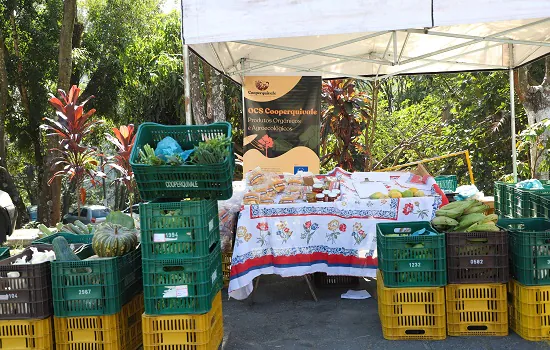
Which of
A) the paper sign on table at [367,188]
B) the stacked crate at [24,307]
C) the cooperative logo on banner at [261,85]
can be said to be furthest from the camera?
the cooperative logo on banner at [261,85]

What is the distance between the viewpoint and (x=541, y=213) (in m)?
5.75

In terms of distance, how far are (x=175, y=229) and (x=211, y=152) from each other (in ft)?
2.12

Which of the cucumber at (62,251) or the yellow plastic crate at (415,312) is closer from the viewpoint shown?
the cucumber at (62,251)

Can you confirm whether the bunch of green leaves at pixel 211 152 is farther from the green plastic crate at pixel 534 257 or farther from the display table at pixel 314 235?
the green plastic crate at pixel 534 257

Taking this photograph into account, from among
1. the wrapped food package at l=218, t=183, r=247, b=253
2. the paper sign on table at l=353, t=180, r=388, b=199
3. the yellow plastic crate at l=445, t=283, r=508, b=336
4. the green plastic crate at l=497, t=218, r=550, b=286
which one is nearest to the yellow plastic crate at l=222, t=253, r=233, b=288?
the wrapped food package at l=218, t=183, r=247, b=253

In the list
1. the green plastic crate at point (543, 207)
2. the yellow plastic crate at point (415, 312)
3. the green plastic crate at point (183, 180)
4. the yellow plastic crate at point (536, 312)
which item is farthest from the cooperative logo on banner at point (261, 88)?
the yellow plastic crate at point (536, 312)

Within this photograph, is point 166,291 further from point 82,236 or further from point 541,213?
point 541,213

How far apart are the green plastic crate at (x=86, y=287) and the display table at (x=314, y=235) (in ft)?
5.90

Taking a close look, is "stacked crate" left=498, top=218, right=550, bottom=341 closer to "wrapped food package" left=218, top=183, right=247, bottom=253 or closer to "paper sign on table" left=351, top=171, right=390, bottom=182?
"paper sign on table" left=351, top=171, right=390, bottom=182

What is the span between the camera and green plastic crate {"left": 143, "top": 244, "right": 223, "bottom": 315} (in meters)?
4.31

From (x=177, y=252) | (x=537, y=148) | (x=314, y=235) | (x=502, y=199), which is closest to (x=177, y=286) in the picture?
(x=177, y=252)

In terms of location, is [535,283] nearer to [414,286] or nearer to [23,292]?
[414,286]

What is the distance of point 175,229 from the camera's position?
4281 millimetres

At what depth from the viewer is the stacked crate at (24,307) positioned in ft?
14.2
